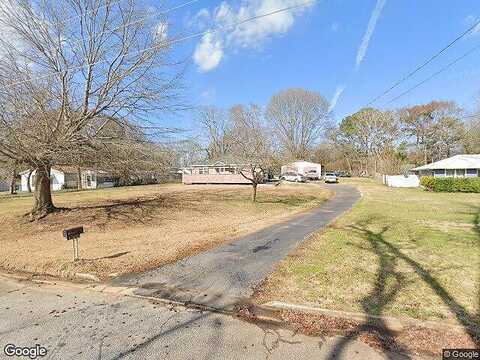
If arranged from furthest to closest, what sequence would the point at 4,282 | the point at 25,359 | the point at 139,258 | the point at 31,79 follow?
1. the point at 31,79
2. the point at 139,258
3. the point at 4,282
4. the point at 25,359

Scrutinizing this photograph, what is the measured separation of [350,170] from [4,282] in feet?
205

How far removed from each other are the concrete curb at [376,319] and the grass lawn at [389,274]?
0.14 metres

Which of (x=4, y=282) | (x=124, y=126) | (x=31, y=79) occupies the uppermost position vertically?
(x=31, y=79)

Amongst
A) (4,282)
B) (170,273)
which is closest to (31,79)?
(4,282)

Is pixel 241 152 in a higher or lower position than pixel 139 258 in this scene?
higher

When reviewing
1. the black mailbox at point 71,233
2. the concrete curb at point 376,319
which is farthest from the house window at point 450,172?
the black mailbox at point 71,233

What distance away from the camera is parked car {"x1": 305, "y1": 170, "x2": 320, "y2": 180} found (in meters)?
50.7

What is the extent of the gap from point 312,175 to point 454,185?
2748 cm

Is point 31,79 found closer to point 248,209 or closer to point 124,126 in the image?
point 124,126

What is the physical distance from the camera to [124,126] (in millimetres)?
12000

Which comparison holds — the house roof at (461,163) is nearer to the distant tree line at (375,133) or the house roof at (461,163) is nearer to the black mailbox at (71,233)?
the distant tree line at (375,133)

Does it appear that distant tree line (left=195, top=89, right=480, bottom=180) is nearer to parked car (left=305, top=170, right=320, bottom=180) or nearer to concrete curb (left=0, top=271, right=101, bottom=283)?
parked car (left=305, top=170, right=320, bottom=180)

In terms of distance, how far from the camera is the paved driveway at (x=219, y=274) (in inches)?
185

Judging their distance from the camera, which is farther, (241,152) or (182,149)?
(241,152)
